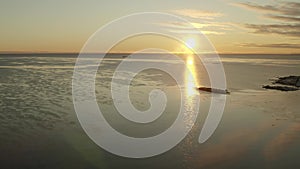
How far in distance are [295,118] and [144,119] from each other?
12636 mm

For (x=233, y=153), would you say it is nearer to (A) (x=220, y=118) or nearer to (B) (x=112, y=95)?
(A) (x=220, y=118)

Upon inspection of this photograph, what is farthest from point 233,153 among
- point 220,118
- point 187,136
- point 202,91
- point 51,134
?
point 202,91

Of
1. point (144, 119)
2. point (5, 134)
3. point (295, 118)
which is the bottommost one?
point (5, 134)

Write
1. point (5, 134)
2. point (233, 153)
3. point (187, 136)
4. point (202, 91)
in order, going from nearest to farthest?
1. point (233, 153)
2. point (5, 134)
3. point (187, 136)
4. point (202, 91)

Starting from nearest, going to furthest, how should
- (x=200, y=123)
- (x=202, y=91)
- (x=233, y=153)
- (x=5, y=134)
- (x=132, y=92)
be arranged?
(x=233, y=153) < (x=5, y=134) < (x=200, y=123) < (x=132, y=92) < (x=202, y=91)

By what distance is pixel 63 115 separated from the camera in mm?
24250

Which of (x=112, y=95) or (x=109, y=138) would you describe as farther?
(x=112, y=95)

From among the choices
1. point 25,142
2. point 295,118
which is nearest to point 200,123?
point 295,118

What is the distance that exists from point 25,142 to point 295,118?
20902 mm

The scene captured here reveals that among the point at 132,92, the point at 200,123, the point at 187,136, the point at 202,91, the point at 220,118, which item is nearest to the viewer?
the point at 187,136

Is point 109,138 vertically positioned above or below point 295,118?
below

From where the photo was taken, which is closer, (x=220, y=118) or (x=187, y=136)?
(x=187, y=136)

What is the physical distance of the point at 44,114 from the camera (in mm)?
24172

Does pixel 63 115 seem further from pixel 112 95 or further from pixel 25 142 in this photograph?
pixel 112 95
